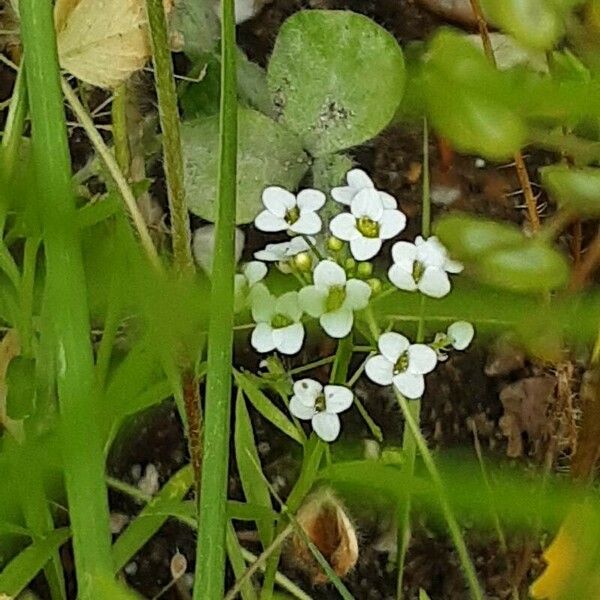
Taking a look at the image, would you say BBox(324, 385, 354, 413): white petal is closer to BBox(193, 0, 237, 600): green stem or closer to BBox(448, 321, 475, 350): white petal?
BBox(448, 321, 475, 350): white petal

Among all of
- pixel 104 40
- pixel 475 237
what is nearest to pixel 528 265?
pixel 475 237

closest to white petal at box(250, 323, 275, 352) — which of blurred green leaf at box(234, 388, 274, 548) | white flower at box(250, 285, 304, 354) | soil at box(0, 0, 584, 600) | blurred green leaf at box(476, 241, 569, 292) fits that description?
white flower at box(250, 285, 304, 354)

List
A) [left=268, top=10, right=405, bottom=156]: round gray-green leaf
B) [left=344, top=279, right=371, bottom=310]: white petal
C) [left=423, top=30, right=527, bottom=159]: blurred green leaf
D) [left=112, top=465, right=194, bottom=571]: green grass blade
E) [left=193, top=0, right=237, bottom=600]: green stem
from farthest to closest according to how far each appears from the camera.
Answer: [left=268, top=10, right=405, bottom=156]: round gray-green leaf → [left=112, top=465, right=194, bottom=571]: green grass blade → [left=344, top=279, right=371, bottom=310]: white petal → [left=193, top=0, right=237, bottom=600]: green stem → [left=423, top=30, right=527, bottom=159]: blurred green leaf

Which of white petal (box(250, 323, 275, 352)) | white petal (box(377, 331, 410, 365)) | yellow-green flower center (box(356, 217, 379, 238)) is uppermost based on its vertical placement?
yellow-green flower center (box(356, 217, 379, 238))

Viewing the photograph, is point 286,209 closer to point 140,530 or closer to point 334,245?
point 334,245

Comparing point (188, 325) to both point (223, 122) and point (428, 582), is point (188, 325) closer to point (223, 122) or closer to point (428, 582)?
point (223, 122)

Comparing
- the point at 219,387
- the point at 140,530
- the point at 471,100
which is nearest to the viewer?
the point at 471,100

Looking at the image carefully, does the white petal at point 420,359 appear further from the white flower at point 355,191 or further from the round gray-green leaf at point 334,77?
the round gray-green leaf at point 334,77
